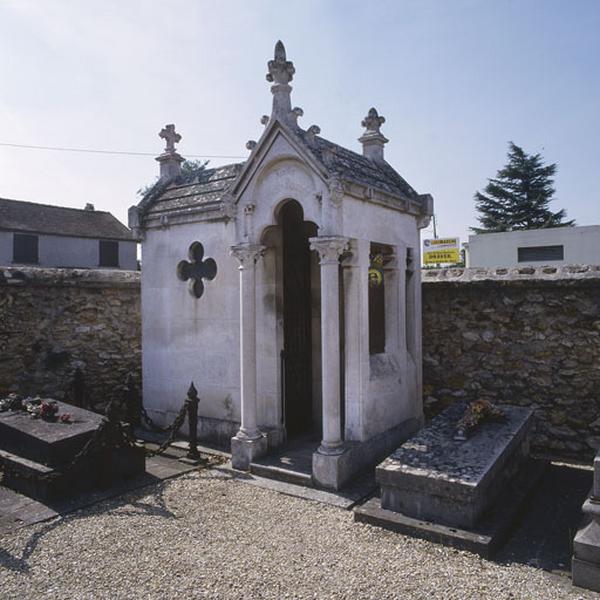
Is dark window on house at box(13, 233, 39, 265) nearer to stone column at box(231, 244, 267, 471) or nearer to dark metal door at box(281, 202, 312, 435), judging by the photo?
dark metal door at box(281, 202, 312, 435)

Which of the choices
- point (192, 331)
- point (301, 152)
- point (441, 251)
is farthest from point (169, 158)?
point (441, 251)

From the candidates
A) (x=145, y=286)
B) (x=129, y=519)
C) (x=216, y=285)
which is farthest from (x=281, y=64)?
(x=129, y=519)

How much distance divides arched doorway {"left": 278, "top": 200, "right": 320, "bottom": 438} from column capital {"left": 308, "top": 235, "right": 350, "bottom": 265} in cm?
182

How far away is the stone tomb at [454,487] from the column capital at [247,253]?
3.35 metres

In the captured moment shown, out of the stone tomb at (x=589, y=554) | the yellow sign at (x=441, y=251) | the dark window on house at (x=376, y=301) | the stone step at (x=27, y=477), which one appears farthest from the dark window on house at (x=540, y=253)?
the stone step at (x=27, y=477)

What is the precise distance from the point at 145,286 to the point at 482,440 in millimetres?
6400

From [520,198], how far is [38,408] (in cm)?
3426

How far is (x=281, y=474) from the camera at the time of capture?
265 inches

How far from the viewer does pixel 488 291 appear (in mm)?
8531

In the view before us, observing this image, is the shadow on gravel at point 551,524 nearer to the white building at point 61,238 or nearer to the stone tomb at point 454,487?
the stone tomb at point 454,487

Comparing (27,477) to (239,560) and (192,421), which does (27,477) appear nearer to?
(192,421)

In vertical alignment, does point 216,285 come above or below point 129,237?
below

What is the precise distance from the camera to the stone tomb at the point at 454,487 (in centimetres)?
502

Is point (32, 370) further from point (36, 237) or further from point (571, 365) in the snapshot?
point (36, 237)
